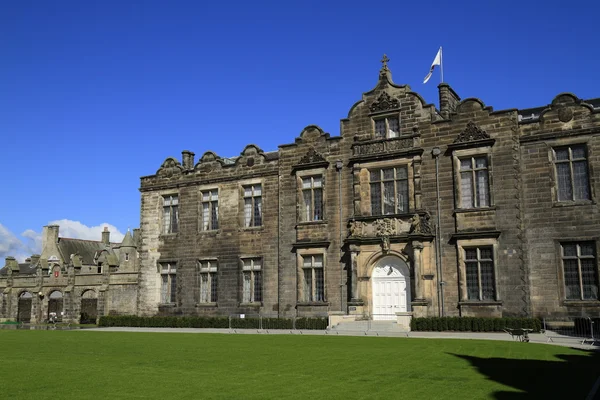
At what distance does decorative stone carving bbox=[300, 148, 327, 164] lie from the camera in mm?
33562

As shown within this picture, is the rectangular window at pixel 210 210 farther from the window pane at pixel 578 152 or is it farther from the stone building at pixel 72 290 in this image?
the window pane at pixel 578 152

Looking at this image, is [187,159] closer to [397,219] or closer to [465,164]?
[397,219]

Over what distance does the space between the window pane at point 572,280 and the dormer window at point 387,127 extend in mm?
10643

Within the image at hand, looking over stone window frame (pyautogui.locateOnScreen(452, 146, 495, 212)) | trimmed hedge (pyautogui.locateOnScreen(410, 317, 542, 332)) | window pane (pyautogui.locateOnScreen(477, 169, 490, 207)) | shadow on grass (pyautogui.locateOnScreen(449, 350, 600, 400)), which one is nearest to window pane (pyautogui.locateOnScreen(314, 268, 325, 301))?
trimmed hedge (pyautogui.locateOnScreen(410, 317, 542, 332))

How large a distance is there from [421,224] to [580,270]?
7.46m

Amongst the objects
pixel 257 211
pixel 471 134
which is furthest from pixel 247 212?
pixel 471 134

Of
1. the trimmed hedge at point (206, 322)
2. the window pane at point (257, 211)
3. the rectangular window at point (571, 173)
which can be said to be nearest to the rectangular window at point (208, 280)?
the trimmed hedge at point (206, 322)

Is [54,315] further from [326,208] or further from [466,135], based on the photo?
[466,135]

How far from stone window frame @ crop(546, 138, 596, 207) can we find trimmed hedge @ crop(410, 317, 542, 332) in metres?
5.64

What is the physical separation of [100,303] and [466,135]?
2788 cm

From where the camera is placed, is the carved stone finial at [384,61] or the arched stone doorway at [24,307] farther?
the arched stone doorway at [24,307]

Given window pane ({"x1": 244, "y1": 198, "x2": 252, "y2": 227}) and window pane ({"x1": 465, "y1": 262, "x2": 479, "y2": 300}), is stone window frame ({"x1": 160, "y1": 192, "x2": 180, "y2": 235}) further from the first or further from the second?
window pane ({"x1": 465, "y1": 262, "x2": 479, "y2": 300})

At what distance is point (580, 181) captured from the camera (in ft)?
89.7

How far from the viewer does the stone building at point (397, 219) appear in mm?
27391
